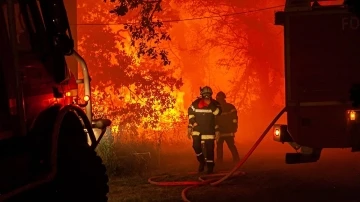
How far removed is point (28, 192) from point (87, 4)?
2095cm

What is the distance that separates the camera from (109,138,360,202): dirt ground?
28.3 ft

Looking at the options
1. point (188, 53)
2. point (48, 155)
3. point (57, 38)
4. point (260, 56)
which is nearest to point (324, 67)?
point (57, 38)

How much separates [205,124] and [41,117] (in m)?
7.20

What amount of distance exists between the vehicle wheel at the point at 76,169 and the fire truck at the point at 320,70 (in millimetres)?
4029

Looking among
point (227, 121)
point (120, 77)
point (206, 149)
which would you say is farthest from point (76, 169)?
point (120, 77)

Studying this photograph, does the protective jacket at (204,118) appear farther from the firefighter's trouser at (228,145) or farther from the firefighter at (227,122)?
the firefighter's trouser at (228,145)

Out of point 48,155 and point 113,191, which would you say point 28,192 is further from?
point 113,191

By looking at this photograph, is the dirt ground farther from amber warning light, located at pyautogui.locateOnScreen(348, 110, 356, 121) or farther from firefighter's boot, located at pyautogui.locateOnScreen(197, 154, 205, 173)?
amber warning light, located at pyautogui.locateOnScreen(348, 110, 356, 121)

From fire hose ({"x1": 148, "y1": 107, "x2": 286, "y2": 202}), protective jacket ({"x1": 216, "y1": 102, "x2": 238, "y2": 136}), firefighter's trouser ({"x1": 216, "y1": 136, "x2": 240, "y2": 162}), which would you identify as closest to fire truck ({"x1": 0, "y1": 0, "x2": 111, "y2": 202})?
fire hose ({"x1": 148, "y1": 107, "x2": 286, "y2": 202})

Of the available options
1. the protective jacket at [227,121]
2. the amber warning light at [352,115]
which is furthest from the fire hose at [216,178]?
the protective jacket at [227,121]

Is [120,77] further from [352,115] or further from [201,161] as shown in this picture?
[352,115]

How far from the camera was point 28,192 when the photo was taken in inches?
157

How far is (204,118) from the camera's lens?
37.3 feet

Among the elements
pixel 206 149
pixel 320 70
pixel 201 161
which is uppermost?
pixel 320 70
